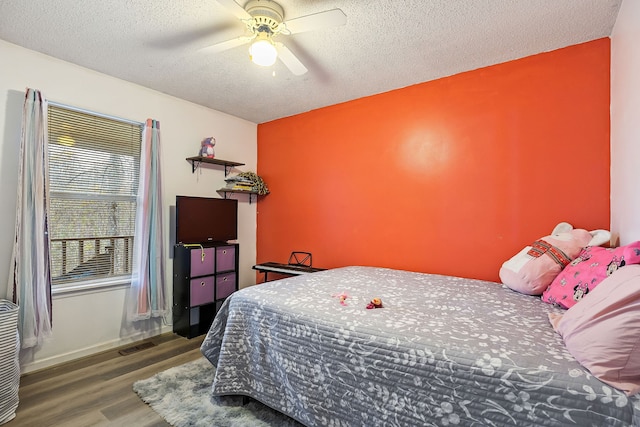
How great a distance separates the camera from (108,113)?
2.82 metres

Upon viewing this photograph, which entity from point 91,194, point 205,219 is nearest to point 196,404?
point 205,219

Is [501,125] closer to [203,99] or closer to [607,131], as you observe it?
[607,131]

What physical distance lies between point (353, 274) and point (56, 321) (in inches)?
95.7

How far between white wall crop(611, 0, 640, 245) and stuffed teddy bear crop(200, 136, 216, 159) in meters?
3.37

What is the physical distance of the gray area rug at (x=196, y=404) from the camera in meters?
1.77

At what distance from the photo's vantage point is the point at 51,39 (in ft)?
7.32

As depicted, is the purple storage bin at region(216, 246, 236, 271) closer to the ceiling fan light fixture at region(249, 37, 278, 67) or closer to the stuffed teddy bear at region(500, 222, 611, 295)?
the ceiling fan light fixture at region(249, 37, 278, 67)

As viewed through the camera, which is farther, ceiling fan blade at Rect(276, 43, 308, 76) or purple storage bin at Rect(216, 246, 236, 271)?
purple storage bin at Rect(216, 246, 236, 271)

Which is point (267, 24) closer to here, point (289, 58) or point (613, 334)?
point (289, 58)

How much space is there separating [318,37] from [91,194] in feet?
7.59

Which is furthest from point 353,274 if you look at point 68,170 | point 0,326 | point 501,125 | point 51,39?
point 51,39

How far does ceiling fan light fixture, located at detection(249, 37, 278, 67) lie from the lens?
185 centimetres

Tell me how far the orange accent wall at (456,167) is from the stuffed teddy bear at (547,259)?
331 mm

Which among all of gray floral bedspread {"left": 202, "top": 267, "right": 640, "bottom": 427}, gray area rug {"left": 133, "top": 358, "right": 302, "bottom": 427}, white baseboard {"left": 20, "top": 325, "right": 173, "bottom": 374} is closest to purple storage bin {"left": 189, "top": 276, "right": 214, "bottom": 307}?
white baseboard {"left": 20, "top": 325, "right": 173, "bottom": 374}
